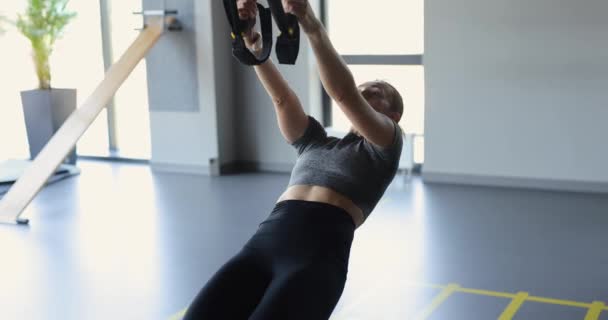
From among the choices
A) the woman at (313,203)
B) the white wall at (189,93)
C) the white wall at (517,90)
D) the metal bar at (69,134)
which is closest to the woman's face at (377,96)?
the woman at (313,203)

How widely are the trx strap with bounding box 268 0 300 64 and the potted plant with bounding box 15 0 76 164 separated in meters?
4.98

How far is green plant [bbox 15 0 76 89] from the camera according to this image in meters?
6.61

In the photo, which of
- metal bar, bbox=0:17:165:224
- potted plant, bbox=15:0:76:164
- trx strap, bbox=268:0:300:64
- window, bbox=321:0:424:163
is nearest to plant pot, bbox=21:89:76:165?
potted plant, bbox=15:0:76:164

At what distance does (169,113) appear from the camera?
6.77 metres

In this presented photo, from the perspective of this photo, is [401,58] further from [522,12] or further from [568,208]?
[568,208]

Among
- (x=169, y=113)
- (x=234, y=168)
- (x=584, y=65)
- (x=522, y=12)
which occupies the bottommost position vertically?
(x=234, y=168)

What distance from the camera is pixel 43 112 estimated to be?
6.71 m

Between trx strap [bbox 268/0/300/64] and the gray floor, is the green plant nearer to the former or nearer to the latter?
the gray floor

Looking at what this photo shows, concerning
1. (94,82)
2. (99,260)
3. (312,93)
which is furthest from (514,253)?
(94,82)

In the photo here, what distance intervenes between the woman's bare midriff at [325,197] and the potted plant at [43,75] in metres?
4.77

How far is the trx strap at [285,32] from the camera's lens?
2068 mm

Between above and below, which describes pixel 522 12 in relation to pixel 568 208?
above

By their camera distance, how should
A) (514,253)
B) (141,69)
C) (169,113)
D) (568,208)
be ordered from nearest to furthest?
1. (514,253)
2. (568,208)
3. (169,113)
4. (141,69)

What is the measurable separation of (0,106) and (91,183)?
2.40 metres
